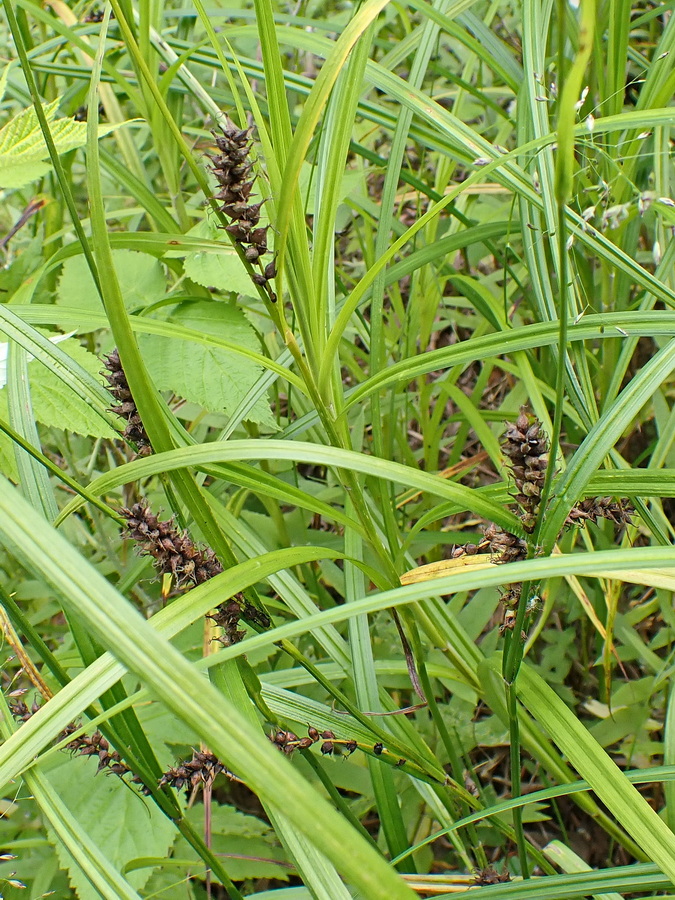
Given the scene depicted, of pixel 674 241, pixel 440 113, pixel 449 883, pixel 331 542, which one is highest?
pixel 440 113

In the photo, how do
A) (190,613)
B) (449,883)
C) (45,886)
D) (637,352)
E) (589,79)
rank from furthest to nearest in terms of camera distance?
1. (637,352)
2. (589,79)
3. (45,886)
4. (449,883)
5. (190,613)

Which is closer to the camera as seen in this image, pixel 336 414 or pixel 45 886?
pixel 336 414

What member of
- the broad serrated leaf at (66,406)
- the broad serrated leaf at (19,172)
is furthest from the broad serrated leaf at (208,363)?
the broad serrated leaf at (19,172)

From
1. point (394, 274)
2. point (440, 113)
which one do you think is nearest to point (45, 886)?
point (394, 274)

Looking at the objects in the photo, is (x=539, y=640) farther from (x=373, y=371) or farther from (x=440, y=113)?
(x=440, y=113)

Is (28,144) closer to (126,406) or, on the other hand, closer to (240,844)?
(126,406)

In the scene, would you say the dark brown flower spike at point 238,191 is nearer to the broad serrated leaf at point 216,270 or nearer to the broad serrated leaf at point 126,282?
the broad serrated leaf at point 216,270

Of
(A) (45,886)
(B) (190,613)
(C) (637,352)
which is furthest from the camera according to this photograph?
(C) (637,352)

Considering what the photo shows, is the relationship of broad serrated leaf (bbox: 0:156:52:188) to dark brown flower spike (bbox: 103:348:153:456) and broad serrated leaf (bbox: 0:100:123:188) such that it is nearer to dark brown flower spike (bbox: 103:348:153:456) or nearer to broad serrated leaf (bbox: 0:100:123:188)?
broad serrated leaf (bbox: 0:100:123:188)
